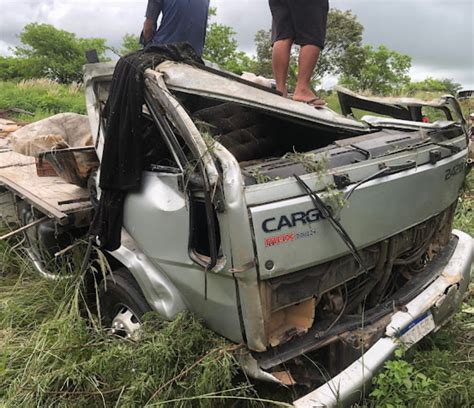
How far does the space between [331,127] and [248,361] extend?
5.40 ft

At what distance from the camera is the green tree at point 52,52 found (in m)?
49.4

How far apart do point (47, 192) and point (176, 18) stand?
2.29 meters

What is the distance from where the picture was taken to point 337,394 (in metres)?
2.21

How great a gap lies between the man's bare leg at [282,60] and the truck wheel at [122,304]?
2.23 m

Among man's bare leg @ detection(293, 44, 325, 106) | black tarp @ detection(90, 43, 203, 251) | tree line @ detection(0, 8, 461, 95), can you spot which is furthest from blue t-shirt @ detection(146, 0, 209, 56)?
tree line @ detection(0, 8, 461, 95)

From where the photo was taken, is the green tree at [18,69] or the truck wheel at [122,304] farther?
the green tree at [18,69]

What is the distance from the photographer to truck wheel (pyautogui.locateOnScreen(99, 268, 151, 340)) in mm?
2727

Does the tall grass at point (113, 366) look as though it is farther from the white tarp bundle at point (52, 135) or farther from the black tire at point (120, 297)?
the white tarp bundle at point (52, 135)

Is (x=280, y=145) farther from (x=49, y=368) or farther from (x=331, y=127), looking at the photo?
(x=49, y=368)

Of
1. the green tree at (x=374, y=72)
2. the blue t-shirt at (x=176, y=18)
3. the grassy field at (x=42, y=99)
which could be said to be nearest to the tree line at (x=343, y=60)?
the green tree at (x=374, y=72)

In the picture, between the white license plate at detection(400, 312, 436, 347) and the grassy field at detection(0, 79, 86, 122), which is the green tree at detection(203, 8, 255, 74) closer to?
the grassy field at detection(0, 79, 86, 122)

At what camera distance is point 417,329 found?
269 cm

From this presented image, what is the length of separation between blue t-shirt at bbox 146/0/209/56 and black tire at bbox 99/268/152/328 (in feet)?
9.22

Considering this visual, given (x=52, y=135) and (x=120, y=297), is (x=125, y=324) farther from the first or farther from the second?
(x=52, y=135)
